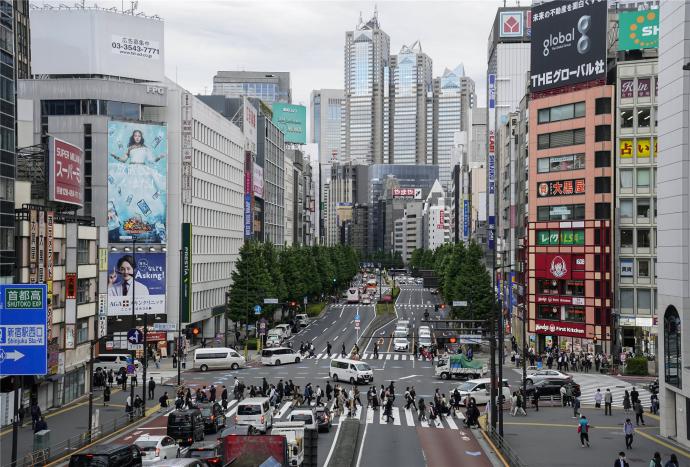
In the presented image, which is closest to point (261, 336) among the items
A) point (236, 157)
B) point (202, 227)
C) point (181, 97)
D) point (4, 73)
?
point (202, 227)

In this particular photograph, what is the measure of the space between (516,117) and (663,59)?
6124 centimetres

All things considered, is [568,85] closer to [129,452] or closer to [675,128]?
[675,128]

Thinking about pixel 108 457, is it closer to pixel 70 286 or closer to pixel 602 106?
pixel 70 286

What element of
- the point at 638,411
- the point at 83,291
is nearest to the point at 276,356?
the point at 83,291

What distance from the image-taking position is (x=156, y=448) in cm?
3269

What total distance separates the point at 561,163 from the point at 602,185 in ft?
17.5

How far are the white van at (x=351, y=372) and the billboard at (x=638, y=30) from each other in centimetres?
3912

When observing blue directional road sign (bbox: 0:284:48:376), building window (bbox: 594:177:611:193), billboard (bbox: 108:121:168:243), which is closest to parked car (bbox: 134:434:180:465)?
blue directional road sign (bbox: 0:284:48:376)

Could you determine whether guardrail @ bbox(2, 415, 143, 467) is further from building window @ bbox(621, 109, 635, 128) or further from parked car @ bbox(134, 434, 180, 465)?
building window @ bbox(621, 109, 635, 128)

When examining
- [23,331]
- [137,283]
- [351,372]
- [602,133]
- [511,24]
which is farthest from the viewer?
[511,24]

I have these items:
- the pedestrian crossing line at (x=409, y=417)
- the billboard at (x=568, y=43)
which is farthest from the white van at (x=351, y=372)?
the billboard at (x=568, y=43)

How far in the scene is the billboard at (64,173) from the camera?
50.8 metres

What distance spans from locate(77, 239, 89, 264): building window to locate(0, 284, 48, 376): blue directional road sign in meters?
22.5

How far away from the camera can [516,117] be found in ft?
336
